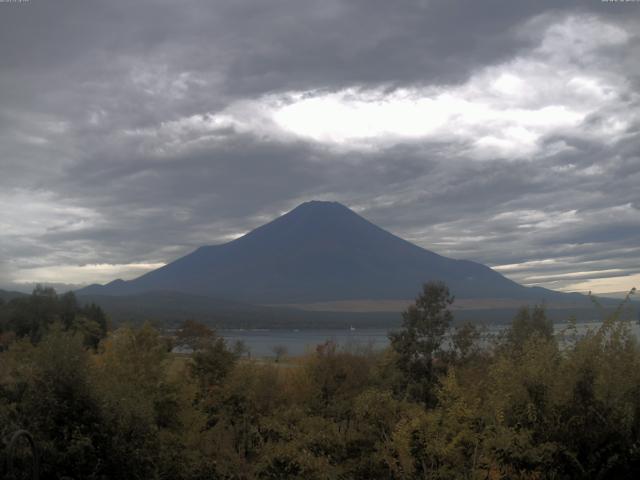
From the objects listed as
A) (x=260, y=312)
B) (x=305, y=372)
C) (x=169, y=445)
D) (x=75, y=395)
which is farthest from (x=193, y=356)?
(x=260, y=312)

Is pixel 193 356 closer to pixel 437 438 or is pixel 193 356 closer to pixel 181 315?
pixel 437 438

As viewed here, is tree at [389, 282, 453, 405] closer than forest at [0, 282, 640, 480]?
No

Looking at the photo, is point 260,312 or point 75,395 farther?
point 260,312

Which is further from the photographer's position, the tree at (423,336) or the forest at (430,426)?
the tree at (423,336)

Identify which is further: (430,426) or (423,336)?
(423,336)

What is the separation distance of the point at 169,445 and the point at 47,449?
207 inches

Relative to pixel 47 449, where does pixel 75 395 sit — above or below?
above

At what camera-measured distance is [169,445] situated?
15.8 m

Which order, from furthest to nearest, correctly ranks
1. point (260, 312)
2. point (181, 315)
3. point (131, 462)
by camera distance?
point (260, 312) < point (181, 315) < point (131, 462)

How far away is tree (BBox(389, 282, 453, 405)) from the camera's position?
3322 centimetres

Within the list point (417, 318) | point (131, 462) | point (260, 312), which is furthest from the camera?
point (260, 312)

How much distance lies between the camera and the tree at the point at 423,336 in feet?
109

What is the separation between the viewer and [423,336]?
112ft

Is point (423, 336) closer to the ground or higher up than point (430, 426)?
higher up
